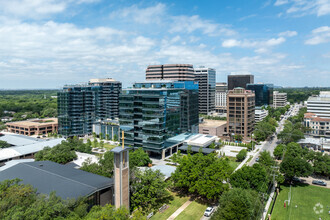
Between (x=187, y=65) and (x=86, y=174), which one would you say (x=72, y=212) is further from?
(x=187, y=65)

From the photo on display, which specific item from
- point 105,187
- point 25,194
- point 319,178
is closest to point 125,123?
point 105,187

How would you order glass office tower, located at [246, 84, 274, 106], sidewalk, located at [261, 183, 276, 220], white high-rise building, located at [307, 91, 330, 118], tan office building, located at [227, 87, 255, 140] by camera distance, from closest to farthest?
sidewalk, located at [261, 183, 276, 220] < tan office building, located at [227, 87, 255, 140] < white high-rise building, located at [307, 91, 330, 118] < glass office tower, located at [246, 84, 274, 106]

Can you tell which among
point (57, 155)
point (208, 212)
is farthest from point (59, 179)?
point (208, 212)

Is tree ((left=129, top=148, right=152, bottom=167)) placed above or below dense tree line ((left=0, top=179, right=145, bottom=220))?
below

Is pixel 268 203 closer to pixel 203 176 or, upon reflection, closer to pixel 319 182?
pixel 203 176

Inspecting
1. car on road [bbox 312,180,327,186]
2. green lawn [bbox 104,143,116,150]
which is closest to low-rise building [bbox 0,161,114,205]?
green lawn [bbox 104,143,116,150]

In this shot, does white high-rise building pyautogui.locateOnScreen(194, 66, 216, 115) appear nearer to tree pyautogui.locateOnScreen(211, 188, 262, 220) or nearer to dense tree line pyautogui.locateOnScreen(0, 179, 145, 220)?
tree pyautogui.locateOnScreen(211, 188, 262, 220)
